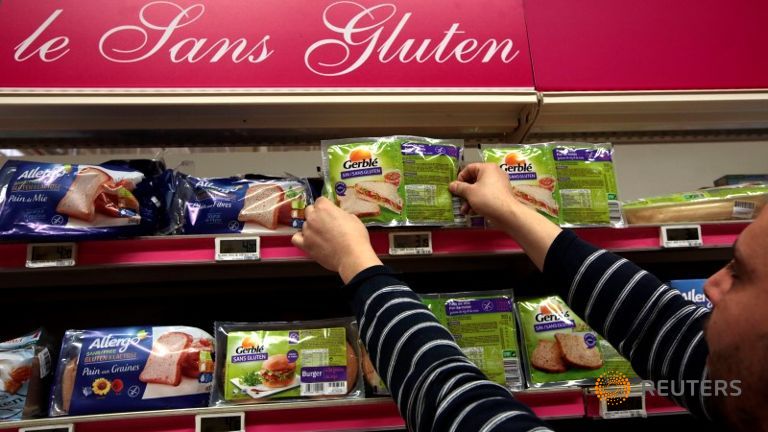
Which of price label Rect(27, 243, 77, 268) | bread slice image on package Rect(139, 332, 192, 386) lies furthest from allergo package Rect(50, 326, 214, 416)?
price label Rect(27, 243, 77, 268)

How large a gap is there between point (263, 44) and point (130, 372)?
96 centimetres

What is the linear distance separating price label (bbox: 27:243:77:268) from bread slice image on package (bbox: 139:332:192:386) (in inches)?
11.5

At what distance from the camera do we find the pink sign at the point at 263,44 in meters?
1.17

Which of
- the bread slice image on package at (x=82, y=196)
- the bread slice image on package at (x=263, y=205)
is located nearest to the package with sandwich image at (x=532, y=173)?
the bread slice image on package at (x=263, y=205)

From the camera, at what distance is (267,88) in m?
1.21

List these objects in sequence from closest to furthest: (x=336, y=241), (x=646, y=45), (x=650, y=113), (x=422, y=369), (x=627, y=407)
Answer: (x=422, y=369) → (x=336, y=241) → (x=627, y=407) → (x=646, y=45) → (x=650, y=113)

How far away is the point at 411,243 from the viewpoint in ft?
3.71

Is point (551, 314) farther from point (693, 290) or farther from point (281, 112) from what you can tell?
point (281, 112)

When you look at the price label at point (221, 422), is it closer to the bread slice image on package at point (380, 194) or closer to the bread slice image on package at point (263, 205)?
the bread slice image on package at point (263, 205)

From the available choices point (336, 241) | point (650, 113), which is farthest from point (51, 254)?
point (650, 113)

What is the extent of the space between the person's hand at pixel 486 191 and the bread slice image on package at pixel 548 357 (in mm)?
415

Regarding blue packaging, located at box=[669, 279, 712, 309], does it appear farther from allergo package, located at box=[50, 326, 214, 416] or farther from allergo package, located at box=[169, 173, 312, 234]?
allergo package, located at box=[50, 326, 214, 416]

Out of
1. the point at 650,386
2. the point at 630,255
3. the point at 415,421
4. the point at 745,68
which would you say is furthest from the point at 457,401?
the point at 745,68

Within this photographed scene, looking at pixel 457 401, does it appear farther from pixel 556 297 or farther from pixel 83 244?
pixel 83 244
